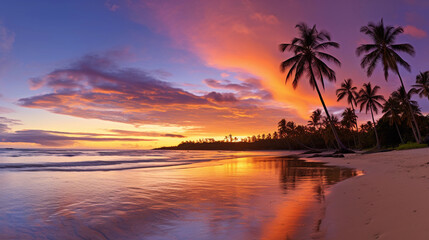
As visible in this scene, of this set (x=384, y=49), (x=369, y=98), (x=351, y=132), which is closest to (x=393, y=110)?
(x=369, y=98)

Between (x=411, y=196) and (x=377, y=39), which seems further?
(x=377, y=39)

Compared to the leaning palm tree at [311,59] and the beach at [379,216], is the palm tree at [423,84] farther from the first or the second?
the beach at [379,216]

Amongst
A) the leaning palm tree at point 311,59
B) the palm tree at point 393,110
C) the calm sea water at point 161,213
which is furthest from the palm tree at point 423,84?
the calm sea water at point 161,213

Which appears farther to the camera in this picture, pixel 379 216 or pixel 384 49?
pixel 384 49

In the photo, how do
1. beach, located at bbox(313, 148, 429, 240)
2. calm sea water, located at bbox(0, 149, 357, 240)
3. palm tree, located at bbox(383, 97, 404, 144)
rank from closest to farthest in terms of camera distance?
beach, located at bbox(313, 148, 429, 240) → calm sea water, located at bbox(0, 149, 357, 240) → palm tree, located at bbox(383, 97, 404, 144)

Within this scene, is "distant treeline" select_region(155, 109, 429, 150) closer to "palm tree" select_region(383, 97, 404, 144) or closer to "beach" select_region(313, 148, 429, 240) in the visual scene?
"palm tree" select_region(383, 97, 404, 144)

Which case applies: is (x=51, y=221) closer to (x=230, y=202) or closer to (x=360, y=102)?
(x=230, y=202)

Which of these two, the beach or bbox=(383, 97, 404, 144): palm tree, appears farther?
bbox=(383, 97, 404, 144): palm tree

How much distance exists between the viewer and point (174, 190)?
8516mm

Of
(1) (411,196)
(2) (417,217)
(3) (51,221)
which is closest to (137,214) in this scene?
(3) (51,221)

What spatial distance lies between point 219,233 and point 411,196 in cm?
433

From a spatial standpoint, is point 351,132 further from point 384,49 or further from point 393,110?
point 384,49

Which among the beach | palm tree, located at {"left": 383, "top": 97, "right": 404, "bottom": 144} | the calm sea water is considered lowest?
the calm sea water

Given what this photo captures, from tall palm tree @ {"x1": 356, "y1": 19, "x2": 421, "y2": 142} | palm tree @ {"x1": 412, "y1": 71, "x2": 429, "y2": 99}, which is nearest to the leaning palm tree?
tall palm tree @ {"x1": 356, "y1": 19, "x2": 421, "y2": 142}
